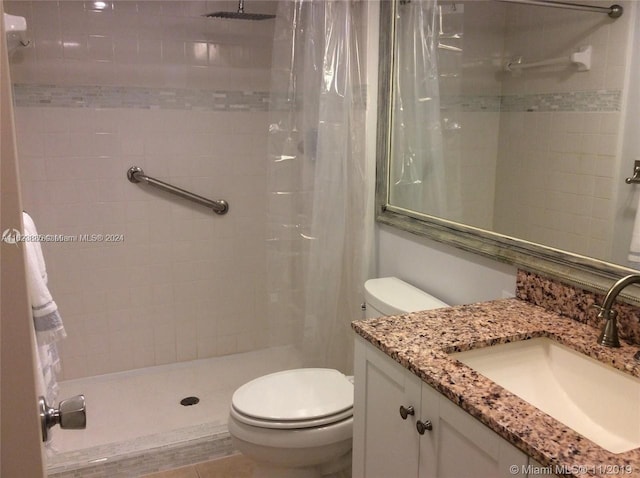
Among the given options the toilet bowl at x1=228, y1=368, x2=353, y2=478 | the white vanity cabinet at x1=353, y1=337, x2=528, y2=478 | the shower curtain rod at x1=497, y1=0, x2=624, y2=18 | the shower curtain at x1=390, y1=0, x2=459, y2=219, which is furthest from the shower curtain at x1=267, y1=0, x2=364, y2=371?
the white vanity cabinet at x1=353, y1=337, x2=528, y2=478

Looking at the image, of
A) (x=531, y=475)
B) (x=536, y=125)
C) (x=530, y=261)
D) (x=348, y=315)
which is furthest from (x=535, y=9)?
(x=531, y=475)

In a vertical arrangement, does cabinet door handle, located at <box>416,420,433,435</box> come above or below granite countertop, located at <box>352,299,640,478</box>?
below

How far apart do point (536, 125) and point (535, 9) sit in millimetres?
359

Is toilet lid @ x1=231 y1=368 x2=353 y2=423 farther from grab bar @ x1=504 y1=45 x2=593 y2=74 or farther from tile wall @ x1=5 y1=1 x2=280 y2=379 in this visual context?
grab bar @ x1=504 y1=45 x2=593 y2=74

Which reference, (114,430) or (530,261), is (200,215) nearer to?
(114,430)

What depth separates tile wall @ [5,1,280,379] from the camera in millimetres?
2504

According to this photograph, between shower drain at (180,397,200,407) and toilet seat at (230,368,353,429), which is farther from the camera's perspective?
shower drain at (180,397,200,407)

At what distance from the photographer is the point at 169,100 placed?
2.68 m

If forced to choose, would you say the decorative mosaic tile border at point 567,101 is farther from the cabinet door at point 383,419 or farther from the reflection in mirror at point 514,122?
the cabinet door at point 383,419

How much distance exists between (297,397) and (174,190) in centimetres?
132

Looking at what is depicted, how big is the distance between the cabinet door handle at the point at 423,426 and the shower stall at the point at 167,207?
1025 mm

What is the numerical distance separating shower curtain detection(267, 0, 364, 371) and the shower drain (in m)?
0.58

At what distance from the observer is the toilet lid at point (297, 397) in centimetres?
177

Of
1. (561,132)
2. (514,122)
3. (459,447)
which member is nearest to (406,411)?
(459,447)
